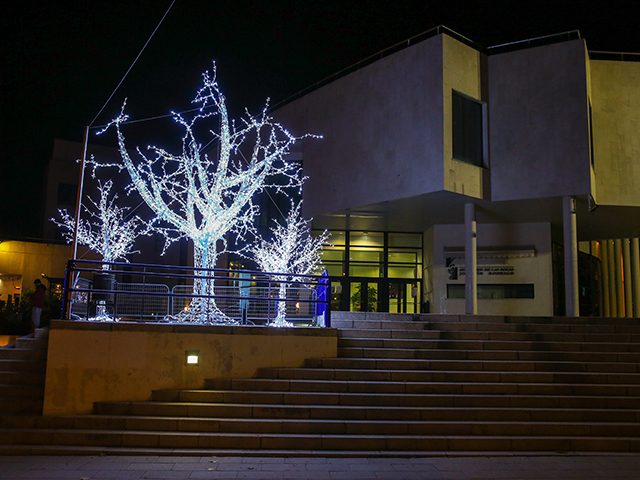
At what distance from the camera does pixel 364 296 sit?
23.0 m

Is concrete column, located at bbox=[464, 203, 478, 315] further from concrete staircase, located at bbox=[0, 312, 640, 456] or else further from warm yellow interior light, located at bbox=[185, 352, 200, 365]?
warm yellow interior light, located at bbox=[185, 352, 200, 365]

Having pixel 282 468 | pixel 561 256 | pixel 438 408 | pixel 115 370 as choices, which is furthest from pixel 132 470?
pixel 561 256

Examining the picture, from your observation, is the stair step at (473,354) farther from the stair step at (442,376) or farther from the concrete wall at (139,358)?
the concrete wall at (139,358)

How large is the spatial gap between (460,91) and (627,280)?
90.8 ft

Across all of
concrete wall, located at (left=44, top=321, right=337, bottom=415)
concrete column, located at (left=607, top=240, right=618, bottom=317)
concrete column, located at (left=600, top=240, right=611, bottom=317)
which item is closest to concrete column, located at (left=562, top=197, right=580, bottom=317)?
concrete wall, located at (left=44, top=321, right=337, bottom=415)

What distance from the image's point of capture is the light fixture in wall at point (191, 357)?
9.28m

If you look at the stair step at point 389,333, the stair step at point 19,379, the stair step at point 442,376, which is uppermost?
the stair step at point 389,333

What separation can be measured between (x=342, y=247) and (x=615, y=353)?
13478mm

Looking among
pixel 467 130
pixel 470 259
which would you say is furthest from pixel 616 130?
pixel 470 259

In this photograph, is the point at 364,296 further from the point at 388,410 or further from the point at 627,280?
the point at 627,280

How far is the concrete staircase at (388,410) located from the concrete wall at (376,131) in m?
7.68

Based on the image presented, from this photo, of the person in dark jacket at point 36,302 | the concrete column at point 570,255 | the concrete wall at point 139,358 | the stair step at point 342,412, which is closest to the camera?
the stair step at point 342,412

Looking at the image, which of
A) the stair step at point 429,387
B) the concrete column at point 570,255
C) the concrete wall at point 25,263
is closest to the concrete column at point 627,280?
the concrete column at point 570,255

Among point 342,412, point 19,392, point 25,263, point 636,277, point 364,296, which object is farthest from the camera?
point 636,277
